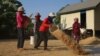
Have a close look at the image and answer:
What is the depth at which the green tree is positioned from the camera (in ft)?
94.6

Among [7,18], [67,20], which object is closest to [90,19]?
[67,20]

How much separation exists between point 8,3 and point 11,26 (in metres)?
2.43

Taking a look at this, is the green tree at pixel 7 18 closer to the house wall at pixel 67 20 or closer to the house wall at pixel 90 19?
the house wall at pixel 90 19

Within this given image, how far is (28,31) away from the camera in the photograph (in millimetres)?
29969

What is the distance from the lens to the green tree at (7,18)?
2883cm

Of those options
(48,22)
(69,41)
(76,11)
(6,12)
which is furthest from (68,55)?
(76,11)

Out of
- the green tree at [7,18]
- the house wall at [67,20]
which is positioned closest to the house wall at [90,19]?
the house wall at [67,20]

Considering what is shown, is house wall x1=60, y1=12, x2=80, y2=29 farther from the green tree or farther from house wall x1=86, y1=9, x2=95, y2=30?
the green tree

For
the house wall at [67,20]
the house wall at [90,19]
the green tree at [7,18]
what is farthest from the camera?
the house wall at [67,20]

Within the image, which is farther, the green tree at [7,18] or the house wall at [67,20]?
the house wall at [67,20]

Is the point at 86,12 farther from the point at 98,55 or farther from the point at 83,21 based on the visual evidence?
the point at 98,55

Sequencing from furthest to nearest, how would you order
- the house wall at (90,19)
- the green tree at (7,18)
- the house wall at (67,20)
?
the house wall at (67,20) < the house wall at (90,19) < the green tree at (7,18)

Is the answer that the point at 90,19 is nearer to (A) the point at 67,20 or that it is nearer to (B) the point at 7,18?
(A) the point at 67,20

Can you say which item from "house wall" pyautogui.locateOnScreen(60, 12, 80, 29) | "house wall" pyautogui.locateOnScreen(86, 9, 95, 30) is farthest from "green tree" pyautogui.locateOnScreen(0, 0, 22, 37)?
"house wall" pyautogui.locateOnScreen(60, 12, 80, 29)
